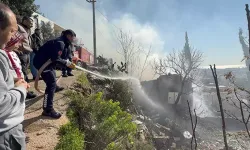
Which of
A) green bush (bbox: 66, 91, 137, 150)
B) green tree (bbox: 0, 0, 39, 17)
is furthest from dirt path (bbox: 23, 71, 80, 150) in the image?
green tree (bbox: 0, 0, 39, 17)

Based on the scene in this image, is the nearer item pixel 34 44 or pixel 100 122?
pixel 100 122

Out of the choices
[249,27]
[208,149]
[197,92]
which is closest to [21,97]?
[249,27]

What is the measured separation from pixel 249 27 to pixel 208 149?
1231 cm

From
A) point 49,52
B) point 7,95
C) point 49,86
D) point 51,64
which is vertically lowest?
point 7,95

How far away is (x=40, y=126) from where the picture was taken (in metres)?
4.23

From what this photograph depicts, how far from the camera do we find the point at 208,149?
54.2 feet

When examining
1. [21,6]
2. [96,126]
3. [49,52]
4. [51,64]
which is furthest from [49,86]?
[21,6]

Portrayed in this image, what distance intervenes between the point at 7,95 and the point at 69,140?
254cm

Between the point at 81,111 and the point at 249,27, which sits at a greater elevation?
the point at 249,27

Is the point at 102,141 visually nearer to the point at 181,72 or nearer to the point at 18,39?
the point at 18,39

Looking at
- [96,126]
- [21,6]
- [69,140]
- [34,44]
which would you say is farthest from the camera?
[21,6]

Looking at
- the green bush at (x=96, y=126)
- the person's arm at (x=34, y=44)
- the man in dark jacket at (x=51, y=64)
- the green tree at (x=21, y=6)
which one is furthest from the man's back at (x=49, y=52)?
the green tree at (x=21, y=6)

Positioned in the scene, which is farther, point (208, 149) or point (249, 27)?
point (208, 149)

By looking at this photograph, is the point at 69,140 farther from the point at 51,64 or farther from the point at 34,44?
the point at 34,44
